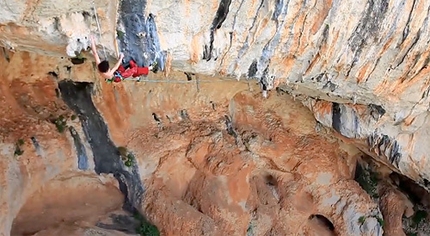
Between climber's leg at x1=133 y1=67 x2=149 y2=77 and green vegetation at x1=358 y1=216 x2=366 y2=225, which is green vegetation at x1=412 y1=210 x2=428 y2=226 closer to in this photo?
green vegetation at x1=358 y1=216 x2=366 y2=225

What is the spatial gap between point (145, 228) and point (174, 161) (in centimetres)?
124

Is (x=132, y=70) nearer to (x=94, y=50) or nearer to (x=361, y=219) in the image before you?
(x=94, y=50)

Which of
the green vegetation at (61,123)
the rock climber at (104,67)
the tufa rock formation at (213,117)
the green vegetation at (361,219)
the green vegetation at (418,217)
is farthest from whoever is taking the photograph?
the green vegetation at (418,217)

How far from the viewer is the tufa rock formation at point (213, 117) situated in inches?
179

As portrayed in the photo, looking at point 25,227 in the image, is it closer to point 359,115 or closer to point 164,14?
point 164,14

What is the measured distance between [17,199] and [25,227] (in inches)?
23.2

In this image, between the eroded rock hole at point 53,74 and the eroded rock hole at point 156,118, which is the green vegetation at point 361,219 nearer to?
Result: the eroded rock hole at point 156,118

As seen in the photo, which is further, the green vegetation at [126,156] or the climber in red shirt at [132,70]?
the green vegetation at [126,156]

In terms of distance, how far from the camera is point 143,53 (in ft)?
14.8

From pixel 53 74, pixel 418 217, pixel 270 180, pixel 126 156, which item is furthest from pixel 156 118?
pixel 418 217

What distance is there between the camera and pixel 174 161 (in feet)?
26.8

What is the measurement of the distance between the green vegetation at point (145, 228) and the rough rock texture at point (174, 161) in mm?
143

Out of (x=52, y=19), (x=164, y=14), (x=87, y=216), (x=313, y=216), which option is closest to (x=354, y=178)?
(x=313, y=216)

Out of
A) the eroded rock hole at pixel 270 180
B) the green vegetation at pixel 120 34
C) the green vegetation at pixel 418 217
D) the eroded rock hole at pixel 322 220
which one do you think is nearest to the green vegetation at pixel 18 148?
the green vegetation at pixel 120 34
